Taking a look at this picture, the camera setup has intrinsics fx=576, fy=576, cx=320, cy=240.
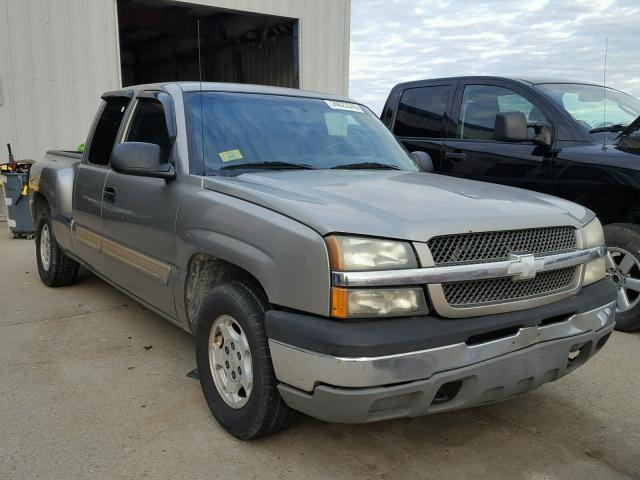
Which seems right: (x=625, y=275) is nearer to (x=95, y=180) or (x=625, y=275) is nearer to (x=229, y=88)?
(x=229, y=88)

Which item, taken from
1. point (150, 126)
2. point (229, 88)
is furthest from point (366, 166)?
point (150, 126)

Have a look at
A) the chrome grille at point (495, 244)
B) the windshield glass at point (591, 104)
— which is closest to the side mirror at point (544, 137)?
the windshield glass at point (591, 104)

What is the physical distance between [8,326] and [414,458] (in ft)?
11.3

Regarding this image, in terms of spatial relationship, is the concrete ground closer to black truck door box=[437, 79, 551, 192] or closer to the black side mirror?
black truck door box=[437, 79, 551, 192]

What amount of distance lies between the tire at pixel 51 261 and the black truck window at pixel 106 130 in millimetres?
1228

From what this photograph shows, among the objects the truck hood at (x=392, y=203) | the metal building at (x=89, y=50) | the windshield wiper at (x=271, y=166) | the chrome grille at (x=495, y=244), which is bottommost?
the chrome grille at (x=495, y=244)

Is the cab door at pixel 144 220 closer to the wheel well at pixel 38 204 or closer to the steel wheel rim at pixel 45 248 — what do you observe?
the steel wheel rim at pixel 45 248

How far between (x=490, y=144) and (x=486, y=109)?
1.34 feet

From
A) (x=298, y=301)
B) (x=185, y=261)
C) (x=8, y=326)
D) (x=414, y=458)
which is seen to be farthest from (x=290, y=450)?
(x=8, y=326)

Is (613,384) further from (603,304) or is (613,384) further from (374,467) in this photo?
(374,467)

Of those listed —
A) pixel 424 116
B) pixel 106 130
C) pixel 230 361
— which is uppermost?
pixel 424 116

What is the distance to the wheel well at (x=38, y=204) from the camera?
568 cm

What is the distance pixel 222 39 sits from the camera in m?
16.6

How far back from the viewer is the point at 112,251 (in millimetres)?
4027
